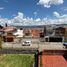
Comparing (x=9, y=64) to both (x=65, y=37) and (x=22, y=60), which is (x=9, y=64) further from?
(x=65, y=37)

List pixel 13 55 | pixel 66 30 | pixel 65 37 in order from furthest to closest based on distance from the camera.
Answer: pixel 66 30
pixel 65 37
pixel 13 55

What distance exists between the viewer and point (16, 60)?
87.7 ft

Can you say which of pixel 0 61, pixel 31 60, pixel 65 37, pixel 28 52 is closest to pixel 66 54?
pixel 31 60

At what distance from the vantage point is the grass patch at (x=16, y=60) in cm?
2435

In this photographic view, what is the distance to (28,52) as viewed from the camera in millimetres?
30922

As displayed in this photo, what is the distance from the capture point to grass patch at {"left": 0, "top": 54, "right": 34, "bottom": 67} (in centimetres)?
2435

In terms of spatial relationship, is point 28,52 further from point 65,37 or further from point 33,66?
point 65,37

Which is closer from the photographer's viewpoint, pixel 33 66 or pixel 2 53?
pixel 33 66

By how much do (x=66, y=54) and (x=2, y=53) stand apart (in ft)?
34.1

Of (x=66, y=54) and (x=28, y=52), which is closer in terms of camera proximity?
(x=66, y=54)

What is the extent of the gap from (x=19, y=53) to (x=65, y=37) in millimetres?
20161

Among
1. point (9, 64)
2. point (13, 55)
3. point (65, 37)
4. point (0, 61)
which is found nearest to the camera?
point (9, 64)

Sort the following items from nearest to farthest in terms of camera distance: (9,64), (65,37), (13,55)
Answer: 1. (9,64)
2. (13,55)
3. (65,37)

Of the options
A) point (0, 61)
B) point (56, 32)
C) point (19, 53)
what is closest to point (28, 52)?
point (19, 53)
